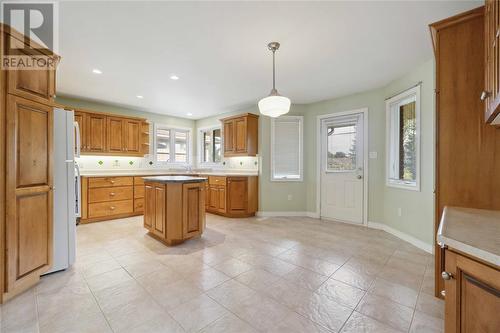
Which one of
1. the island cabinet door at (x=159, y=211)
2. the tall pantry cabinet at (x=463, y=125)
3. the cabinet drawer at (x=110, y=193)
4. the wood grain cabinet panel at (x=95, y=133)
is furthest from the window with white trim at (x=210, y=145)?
the tall pantry cabinet at (x=463, y=125)

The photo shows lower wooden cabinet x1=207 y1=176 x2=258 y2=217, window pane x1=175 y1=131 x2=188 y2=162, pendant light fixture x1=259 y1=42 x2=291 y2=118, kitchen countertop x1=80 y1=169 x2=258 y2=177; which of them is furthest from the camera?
window pane x1=175 y1=131 x2=188 y2=162

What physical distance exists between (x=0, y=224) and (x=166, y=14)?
222 cm

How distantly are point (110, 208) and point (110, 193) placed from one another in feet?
0.99

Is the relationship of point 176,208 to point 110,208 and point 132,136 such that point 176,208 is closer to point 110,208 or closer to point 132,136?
point 110,208

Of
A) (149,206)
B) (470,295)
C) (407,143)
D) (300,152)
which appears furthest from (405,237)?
(149,206)

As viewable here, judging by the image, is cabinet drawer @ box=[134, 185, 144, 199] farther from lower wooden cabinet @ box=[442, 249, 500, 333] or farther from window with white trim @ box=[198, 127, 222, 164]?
lower wooden cabinet @ box=[442, 249, 500, 333]

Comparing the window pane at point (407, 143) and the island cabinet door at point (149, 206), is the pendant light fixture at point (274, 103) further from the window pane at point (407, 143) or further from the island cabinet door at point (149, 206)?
the window pane at point (407, 143)

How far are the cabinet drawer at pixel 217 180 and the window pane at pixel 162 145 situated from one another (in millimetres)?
1758

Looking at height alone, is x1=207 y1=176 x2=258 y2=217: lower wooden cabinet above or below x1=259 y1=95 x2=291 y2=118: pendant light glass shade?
below

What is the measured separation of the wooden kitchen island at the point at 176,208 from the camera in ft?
9.82

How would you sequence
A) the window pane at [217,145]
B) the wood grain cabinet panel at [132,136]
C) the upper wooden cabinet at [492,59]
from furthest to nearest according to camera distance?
the window pane at [217,145], the wood grain cabinet panel at [132,136], the upper wooden cabinet at [492,59]

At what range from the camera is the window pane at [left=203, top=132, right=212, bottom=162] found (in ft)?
20.9

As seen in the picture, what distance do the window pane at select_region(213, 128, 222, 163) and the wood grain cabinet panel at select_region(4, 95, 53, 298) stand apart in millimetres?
4154

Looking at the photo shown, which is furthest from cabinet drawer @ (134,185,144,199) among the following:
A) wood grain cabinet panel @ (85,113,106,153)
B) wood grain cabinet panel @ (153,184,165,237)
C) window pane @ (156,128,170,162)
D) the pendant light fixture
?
the pendant light fixture
